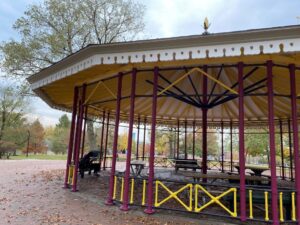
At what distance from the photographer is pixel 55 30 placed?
16.5 m

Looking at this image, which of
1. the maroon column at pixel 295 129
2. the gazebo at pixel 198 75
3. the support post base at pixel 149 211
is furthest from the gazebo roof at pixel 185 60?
the support post base at pixel 149 211

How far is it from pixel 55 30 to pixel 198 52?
14.3 metres

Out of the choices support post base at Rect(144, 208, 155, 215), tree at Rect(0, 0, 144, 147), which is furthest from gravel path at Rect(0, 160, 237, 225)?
tree at Rect(0, 0, 144, 147)

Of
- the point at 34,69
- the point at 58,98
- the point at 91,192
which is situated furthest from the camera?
the point at 34,69

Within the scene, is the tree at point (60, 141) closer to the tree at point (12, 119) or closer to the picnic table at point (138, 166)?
the tree at point (12, 119)

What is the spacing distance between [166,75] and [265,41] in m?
3.82

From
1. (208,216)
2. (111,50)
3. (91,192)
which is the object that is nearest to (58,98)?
(91,192)

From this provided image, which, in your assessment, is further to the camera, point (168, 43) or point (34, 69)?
point (34, 69)

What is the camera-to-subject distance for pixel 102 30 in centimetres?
1784

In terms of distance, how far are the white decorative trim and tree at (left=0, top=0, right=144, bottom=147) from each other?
11.4 metres

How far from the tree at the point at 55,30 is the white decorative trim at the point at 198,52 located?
11.4 metres

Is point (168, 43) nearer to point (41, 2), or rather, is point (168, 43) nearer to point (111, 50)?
point (111, 50)

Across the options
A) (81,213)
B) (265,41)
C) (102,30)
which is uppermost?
(102,30)

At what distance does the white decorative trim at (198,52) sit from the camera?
431 cm
